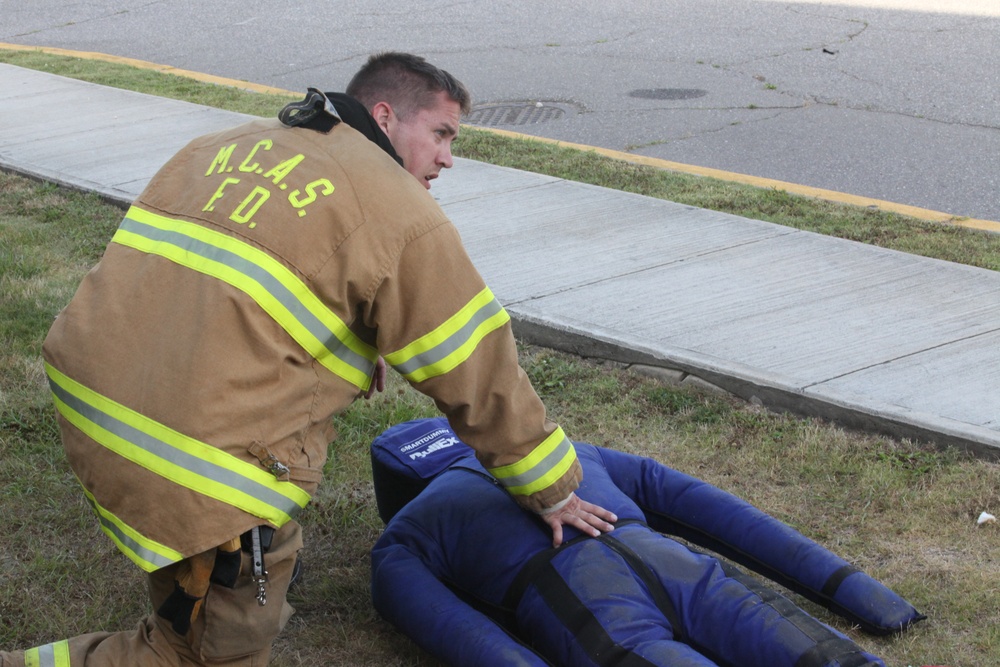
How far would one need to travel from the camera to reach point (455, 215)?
5684 mm

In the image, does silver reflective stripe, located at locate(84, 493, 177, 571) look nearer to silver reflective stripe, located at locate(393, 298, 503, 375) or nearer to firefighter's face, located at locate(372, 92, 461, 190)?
silver reflective stripe, located at locate(393, 298, 503, 375)

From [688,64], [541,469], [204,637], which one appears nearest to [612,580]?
[541,469]

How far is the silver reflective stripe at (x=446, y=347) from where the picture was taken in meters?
2.30

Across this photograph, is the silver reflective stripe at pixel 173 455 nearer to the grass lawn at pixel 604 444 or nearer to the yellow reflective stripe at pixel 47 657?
the yellow reflective stripe at pixel 47 657

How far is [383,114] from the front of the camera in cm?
252

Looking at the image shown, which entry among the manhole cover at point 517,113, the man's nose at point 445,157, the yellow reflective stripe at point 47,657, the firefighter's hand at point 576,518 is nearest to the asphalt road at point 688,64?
the manhole cover at point 517,113

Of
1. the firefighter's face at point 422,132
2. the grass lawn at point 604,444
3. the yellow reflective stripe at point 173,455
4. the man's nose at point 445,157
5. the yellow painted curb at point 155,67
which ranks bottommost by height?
the grass lawn at point 604,444

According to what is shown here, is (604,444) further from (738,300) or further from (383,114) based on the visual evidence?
(383,114)

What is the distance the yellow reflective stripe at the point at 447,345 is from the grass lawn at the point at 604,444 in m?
0.83

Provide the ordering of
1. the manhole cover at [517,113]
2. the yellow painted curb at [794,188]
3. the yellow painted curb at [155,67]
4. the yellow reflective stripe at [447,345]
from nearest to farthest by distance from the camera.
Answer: the yellow reflective stripe at [447,345], the yellow painted curb at [794,188], the manhole cover at [517,113], the yellow painted curb at [155,67]

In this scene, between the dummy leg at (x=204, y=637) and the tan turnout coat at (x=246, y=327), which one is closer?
the tan turnout coat at (x=246, y=327)

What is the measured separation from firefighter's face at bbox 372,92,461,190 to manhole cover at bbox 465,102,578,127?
5.40 meters

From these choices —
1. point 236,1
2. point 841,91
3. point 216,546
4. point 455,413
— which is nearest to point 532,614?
point 455,413

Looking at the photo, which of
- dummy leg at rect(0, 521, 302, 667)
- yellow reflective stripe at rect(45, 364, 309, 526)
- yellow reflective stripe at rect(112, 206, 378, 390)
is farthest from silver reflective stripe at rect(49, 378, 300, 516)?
yellow reflective stripe at rect(112, 206, 378, 390)
